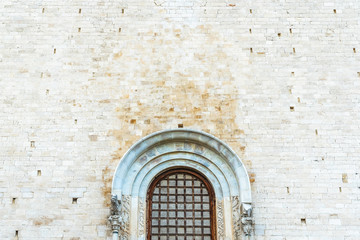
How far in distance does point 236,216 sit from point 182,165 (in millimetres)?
1797

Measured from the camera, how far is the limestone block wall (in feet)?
35.0

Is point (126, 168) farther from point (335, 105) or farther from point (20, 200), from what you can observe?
point (335, 105)

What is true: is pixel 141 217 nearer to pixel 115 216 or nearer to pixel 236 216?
pixel 115 216

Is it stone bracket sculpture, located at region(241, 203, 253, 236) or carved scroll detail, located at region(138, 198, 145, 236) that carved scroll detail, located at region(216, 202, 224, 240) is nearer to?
stone bracket sculpture, located at region(241, 203, 253, 236)

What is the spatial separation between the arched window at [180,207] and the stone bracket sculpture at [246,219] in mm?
870

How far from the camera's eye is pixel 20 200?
35.1 feet

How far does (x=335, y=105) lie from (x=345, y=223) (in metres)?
3.03

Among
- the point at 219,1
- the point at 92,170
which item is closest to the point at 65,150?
the point at 92,170

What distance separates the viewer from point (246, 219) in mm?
10133

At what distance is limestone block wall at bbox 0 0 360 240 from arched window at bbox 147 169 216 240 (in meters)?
1.06

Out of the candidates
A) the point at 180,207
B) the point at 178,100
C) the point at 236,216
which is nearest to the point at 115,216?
the point at 180,207

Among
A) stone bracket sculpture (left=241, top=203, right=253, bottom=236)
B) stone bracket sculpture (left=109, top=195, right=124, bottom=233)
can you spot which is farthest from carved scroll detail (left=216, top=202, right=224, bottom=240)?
stone bracket sculpture (left=109, top=195, right=124, bottom=233)

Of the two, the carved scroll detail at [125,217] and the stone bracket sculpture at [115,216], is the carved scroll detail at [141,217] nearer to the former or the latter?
the carved scroll detail at [125,217]

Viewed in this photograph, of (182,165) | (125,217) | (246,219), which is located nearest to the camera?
(246,219)
